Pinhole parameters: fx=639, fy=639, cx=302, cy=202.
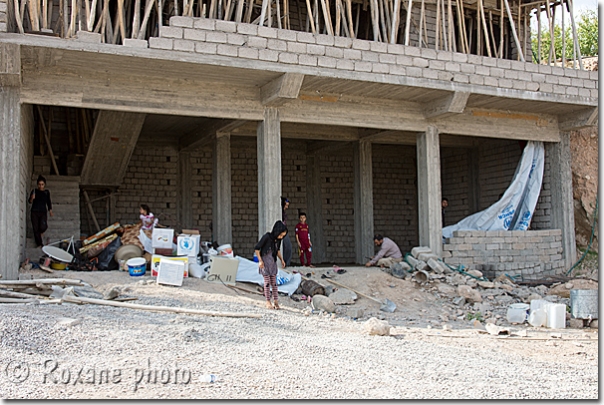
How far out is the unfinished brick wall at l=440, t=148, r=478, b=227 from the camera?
17.4m

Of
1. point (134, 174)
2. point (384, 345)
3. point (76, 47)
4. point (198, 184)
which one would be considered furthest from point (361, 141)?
point (384, 345)

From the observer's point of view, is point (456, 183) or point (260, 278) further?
point (456, 183)

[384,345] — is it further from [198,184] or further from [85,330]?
[198,184]

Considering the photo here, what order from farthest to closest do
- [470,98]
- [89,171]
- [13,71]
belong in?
1. [89,171]
2. [470,98]
3. [13,71]

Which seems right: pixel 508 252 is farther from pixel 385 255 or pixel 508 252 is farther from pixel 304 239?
pixel 304 239

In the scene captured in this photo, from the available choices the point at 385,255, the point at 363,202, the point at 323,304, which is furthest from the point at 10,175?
the point at 363,202

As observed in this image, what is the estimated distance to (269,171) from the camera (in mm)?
11703

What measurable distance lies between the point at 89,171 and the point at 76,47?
228 inches

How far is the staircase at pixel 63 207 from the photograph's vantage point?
45.7 ft

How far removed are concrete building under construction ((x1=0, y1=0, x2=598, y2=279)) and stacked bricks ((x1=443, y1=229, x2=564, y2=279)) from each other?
4 centimetres

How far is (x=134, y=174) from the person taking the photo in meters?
16.0

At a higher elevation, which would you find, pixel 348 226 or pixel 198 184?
pixel 198 184

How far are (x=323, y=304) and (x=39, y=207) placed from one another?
5903mm

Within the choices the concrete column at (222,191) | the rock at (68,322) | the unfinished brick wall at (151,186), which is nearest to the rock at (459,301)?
the concrete column at (222,191)
